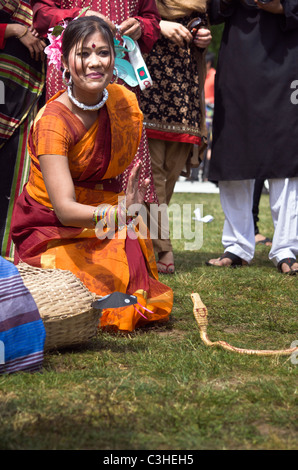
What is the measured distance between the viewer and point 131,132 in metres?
3.39

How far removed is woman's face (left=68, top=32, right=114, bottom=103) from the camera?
10.1 ft

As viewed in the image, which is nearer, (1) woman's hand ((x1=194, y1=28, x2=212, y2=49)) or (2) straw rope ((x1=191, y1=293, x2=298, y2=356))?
(2) straw rope ((x1=191, y1=293, x2=298, y2=356))

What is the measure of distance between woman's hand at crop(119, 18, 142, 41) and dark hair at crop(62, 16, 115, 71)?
2.33ft

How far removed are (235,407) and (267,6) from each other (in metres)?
3.16

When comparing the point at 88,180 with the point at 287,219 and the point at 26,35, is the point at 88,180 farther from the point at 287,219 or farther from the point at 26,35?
the point at 287,219

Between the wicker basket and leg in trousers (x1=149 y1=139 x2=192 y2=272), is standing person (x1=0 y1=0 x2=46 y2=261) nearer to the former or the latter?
leg in trousers (x1=149 y1=139 x2=192 y2=272)

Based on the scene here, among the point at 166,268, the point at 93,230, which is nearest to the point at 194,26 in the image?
the point at 166,268

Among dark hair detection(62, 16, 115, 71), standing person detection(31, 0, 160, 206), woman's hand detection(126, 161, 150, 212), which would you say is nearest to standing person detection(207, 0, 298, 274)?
standing person detection(31, 0, 160, 206)

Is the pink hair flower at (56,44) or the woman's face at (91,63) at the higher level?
the pink hair flower at (56,44)

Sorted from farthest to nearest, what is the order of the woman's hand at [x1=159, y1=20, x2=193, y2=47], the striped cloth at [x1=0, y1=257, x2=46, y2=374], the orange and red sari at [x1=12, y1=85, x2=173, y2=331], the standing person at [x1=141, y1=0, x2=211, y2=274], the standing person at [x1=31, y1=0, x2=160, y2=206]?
the standing person at [x1=141, y1=0, x2=211, y2=274] → the woman's hand at [x1=159, y1=20, x2=193, y2=47] → the standing person at [x1=31, y1=0, x2=160, y2=206] → the orange and red sari at [x1=12, y1=85, x2=173, y2=331] → the striped cloth at [x1=0, y1=257, x2=46, y2=374]

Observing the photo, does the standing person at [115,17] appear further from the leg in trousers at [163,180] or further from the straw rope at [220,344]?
the straw rope at [220,344]

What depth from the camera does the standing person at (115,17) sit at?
3818 mm

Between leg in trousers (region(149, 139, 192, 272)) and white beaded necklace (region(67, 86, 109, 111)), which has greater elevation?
white beaded necklace (region(67, 86, 109, 111))

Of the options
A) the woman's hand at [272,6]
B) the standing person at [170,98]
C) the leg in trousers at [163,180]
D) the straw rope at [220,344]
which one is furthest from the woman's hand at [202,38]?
the straw rope at [220,344]
